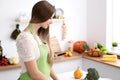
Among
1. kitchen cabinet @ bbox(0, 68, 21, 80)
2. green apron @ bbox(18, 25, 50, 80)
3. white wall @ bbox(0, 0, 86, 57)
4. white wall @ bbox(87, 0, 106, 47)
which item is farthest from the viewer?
white wall @ bbox(87, 0, 106, 47)

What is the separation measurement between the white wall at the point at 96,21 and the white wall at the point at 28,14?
8 cm

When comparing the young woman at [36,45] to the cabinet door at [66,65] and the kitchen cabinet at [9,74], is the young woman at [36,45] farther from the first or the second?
the cabinet door at [66,65]

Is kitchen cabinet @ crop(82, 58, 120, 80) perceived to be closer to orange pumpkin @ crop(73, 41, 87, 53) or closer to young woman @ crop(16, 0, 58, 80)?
orange pumpkin @ crop(73, 41, 87, 53)

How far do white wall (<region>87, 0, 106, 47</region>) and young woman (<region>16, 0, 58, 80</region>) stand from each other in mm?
1632

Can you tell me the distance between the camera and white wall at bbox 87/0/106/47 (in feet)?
9.58

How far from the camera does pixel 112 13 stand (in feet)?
9.55

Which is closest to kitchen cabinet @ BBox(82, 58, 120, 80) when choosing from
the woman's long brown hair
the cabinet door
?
the cabinet door

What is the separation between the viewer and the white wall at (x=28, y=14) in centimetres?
258

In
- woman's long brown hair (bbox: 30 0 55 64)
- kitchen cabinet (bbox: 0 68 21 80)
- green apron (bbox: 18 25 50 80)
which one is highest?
woman's long brown hair (bbox: 30 0 55 64)

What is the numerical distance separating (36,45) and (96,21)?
186cm

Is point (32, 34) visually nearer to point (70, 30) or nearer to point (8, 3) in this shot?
point (8, 3)

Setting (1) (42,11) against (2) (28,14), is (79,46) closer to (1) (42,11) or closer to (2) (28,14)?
(2) (28,14)

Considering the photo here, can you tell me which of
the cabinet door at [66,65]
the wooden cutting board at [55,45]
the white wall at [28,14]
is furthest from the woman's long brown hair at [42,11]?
the wooden cutting board at [55,45]

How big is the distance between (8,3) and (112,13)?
1382mm
